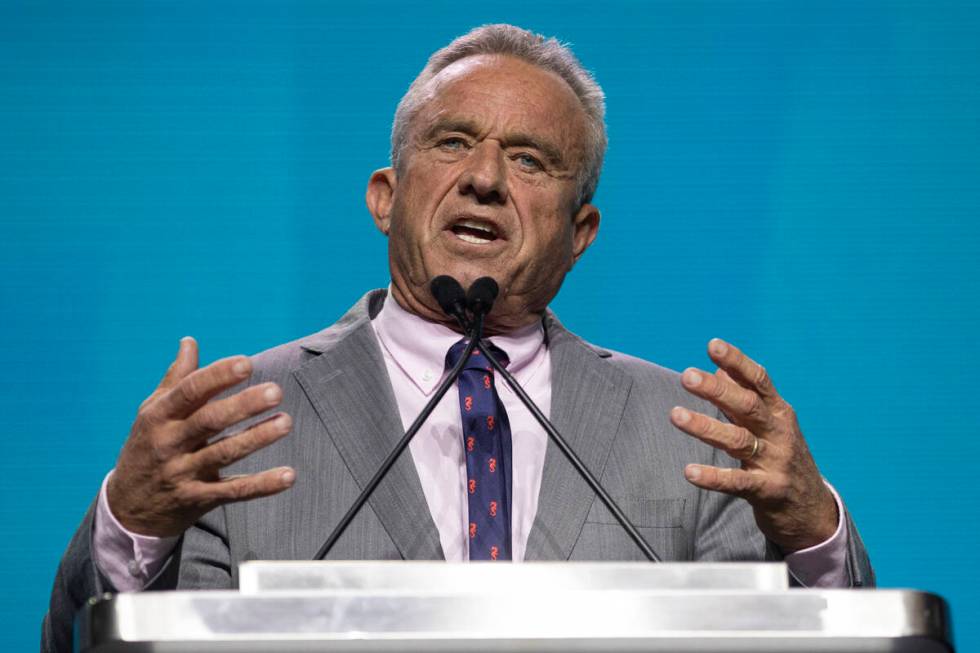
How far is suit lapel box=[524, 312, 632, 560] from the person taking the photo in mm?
1772

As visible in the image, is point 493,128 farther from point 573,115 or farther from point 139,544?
point 139,544

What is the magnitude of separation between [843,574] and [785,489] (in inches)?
10.2

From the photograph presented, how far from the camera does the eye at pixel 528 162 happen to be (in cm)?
207

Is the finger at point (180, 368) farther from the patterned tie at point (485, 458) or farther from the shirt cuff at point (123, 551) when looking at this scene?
the patterned tie at point (485, 458)

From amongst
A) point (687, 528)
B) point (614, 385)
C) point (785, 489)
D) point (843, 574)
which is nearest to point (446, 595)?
point (785, 489)

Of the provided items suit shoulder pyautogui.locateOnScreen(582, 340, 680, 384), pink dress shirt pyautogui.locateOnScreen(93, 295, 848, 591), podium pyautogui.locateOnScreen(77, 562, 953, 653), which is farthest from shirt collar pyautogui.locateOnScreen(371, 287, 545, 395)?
podium pyautogui.locateOnScreen(77, 562, 953, 653)

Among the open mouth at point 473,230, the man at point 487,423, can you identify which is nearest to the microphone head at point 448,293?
the man at point 487,423

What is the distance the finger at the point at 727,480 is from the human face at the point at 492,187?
723 millimetres

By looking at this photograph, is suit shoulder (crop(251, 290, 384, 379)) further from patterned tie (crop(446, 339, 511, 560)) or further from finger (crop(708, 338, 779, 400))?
finger (crop(708, 338, 779, 400))

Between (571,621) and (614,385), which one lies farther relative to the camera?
(614,385)

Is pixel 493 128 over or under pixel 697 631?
over

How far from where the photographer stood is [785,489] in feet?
4.56

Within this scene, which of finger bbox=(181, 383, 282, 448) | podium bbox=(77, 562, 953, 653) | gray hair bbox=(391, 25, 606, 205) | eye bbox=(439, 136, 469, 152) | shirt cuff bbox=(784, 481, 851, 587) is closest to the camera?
podium bbox=(77, 562, 953, 653)

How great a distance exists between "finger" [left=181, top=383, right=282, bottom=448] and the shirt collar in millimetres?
806
